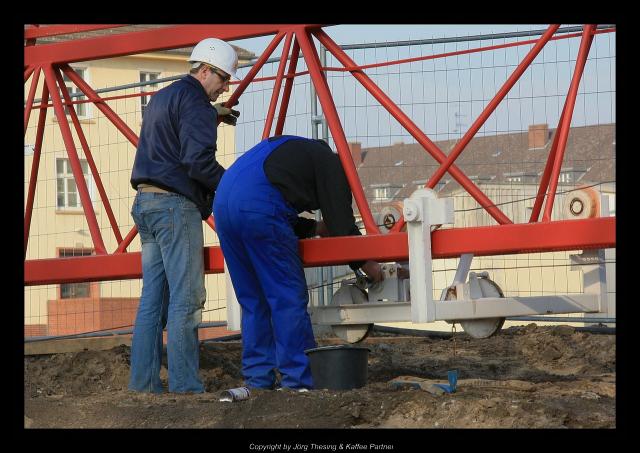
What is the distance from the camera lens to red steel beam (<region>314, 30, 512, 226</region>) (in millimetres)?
6898

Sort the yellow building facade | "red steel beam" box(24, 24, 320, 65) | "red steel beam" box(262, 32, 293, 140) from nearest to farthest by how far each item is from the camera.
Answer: "red steel beam" box(262, 32, 293, 140) → "red steel beam" box(24, 24, 320, 65) → the yellow building facade

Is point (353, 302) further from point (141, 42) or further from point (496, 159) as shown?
point (496, 159)

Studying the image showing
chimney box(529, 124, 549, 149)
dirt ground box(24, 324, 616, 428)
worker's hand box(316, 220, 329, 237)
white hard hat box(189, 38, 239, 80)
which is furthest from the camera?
chimney box(529, 124, 549, 149)

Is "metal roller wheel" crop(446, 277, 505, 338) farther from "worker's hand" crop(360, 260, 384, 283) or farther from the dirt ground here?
"worker's hand" crop(360, 260, 384, 283)

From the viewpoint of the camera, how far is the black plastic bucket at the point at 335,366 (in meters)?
6.09

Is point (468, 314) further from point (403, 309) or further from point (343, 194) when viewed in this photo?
point (343, 194)

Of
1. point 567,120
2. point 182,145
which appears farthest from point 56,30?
point 567,120

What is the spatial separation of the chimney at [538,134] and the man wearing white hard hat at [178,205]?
4.80 meters

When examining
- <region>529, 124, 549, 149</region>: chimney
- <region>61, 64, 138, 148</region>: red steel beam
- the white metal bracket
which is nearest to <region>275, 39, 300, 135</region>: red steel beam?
<region>61, 64, 138, 148</region>: red steel beam

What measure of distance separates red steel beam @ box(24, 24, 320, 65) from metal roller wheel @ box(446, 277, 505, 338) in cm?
206

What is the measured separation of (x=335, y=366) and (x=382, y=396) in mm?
642

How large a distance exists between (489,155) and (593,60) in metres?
5.41

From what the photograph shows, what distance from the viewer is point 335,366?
20.1ft

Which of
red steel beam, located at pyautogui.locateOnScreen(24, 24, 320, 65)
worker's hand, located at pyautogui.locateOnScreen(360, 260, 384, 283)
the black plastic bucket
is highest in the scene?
red steel beam, located at pyautogui.locateOnScreen(24, 24, 320, 65)
